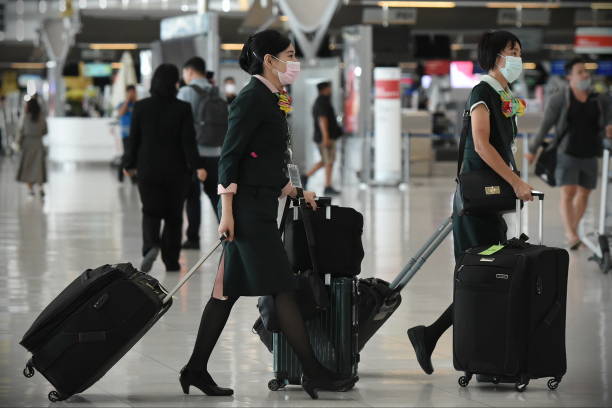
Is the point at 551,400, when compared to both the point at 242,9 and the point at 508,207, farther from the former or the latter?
the point at 242,9

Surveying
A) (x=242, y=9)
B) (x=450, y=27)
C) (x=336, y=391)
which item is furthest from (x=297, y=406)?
(x=242, y=9)

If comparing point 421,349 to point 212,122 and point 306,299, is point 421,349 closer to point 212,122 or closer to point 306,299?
point 306,299

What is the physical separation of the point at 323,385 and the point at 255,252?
62cm

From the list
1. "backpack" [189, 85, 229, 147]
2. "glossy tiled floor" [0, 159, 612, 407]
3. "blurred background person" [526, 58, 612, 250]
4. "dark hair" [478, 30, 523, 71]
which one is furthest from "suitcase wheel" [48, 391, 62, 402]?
"blurred background person" [526, 58, 612, 250]

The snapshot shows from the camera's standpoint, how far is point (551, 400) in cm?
523

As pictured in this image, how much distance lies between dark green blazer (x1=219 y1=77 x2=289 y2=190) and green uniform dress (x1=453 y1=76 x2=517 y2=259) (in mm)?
883

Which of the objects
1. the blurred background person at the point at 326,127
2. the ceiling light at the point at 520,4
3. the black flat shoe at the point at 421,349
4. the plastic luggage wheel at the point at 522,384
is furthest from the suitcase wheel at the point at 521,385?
the ceiling light at the point at 520,4

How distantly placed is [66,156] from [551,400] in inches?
1147

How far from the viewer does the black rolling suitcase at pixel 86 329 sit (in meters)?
5.09

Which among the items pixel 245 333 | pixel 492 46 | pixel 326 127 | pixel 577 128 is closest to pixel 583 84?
pixel 577 128

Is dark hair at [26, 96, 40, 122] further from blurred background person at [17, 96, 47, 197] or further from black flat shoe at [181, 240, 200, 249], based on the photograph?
black flat shoe at [181, 240, 200, 249]

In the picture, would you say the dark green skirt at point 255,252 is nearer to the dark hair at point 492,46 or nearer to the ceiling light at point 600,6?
the dark hair at point 492,46

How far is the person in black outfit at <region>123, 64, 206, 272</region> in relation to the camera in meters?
9.25

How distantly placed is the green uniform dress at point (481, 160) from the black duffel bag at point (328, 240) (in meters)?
0.51
